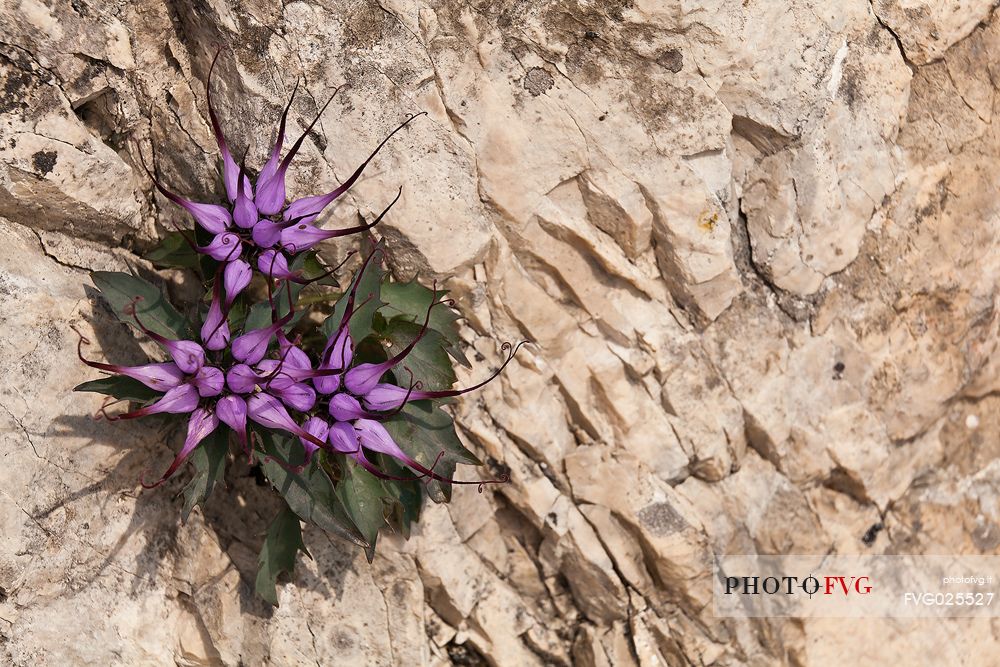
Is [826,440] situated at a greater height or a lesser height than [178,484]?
greater

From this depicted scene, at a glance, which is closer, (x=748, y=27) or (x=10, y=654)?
(x=10, y=654)

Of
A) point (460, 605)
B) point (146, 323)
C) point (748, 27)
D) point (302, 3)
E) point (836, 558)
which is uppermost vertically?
point (748, 27)

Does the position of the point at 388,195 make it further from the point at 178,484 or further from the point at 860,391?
the point at 860,391

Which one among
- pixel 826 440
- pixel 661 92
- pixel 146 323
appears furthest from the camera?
pixel 826 440

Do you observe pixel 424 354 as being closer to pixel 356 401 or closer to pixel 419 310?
pixel 419 310

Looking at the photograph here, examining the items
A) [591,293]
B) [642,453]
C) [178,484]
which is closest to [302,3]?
[591,293]

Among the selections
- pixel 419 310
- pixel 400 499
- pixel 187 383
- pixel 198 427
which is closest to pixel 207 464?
pixel 198 427

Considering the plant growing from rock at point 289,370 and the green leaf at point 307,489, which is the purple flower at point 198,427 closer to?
the plant growing from rock at point 289,370
